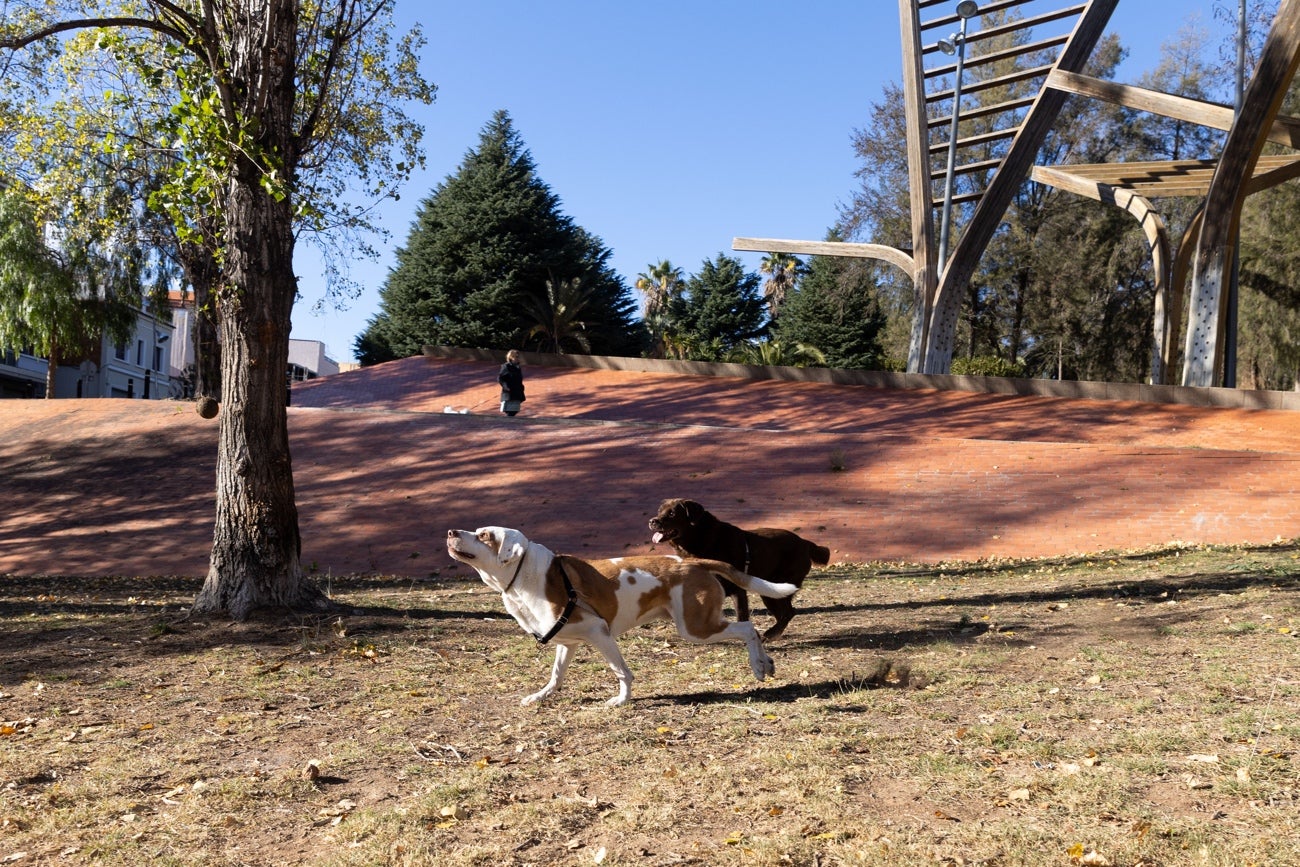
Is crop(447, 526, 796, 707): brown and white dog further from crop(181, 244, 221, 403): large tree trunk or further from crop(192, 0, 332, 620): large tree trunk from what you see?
crop(181, 244, 221, 403): large tree trunk

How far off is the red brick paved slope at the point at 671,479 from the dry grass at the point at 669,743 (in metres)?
5.82

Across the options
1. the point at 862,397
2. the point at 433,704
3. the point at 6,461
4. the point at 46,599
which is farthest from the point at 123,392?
the point at 433,704

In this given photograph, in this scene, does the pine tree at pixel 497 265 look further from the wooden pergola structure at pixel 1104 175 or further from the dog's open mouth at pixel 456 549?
the dog's open mouth at pixel 456 549

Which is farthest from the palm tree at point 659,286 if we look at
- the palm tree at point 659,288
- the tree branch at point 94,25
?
the tree branch at point 94,25

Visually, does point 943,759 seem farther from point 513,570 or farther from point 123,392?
point 123,392

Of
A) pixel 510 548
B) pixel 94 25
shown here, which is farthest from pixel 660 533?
pixel 94 25

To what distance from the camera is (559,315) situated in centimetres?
4231

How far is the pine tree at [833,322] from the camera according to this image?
47.9 m

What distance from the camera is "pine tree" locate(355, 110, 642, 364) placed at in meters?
44.2

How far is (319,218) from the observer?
8430mm

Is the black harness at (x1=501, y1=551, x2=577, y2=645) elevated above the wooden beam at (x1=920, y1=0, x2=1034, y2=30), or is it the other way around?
the wooden beam at (x1=920, y1=0, x2=1034, y2=30)

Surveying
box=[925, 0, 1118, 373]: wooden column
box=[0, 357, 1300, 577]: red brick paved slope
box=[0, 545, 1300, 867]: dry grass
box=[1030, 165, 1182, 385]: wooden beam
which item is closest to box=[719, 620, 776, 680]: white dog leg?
box=[0, 545, 1300, 867]: dry grass

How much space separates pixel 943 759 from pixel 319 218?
6.30 m

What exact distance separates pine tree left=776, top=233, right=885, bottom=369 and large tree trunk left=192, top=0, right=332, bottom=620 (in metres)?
39.2
